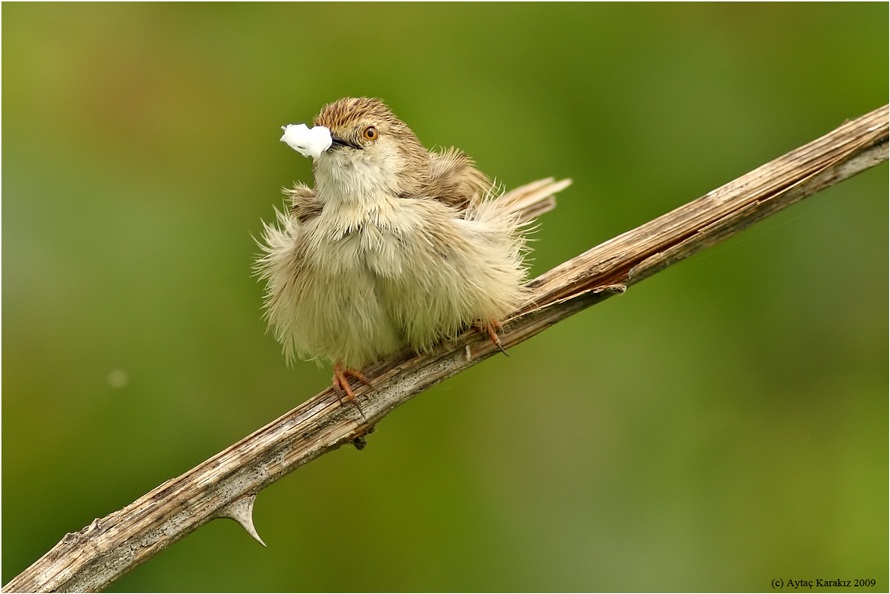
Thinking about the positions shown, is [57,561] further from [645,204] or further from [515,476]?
[645,204]

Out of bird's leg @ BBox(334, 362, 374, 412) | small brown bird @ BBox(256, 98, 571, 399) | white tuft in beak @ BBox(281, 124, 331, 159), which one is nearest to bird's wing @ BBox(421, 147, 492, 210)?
small brown bird @ BBox(256, 98, 571, 399)

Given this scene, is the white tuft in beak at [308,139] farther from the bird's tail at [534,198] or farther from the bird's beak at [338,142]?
the bird's tail at [534,198]

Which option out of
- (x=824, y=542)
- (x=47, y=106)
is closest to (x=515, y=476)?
(x=824, y=542)

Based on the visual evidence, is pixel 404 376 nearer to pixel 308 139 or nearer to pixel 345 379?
pixel 345 379

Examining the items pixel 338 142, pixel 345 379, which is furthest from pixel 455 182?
pixel 345 379

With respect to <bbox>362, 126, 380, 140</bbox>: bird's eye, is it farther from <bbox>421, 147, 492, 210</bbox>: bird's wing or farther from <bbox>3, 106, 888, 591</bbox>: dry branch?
<bbox>3, 106, 888, 591</bbox>: dry branch

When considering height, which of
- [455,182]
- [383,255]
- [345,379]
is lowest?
[345,379]
